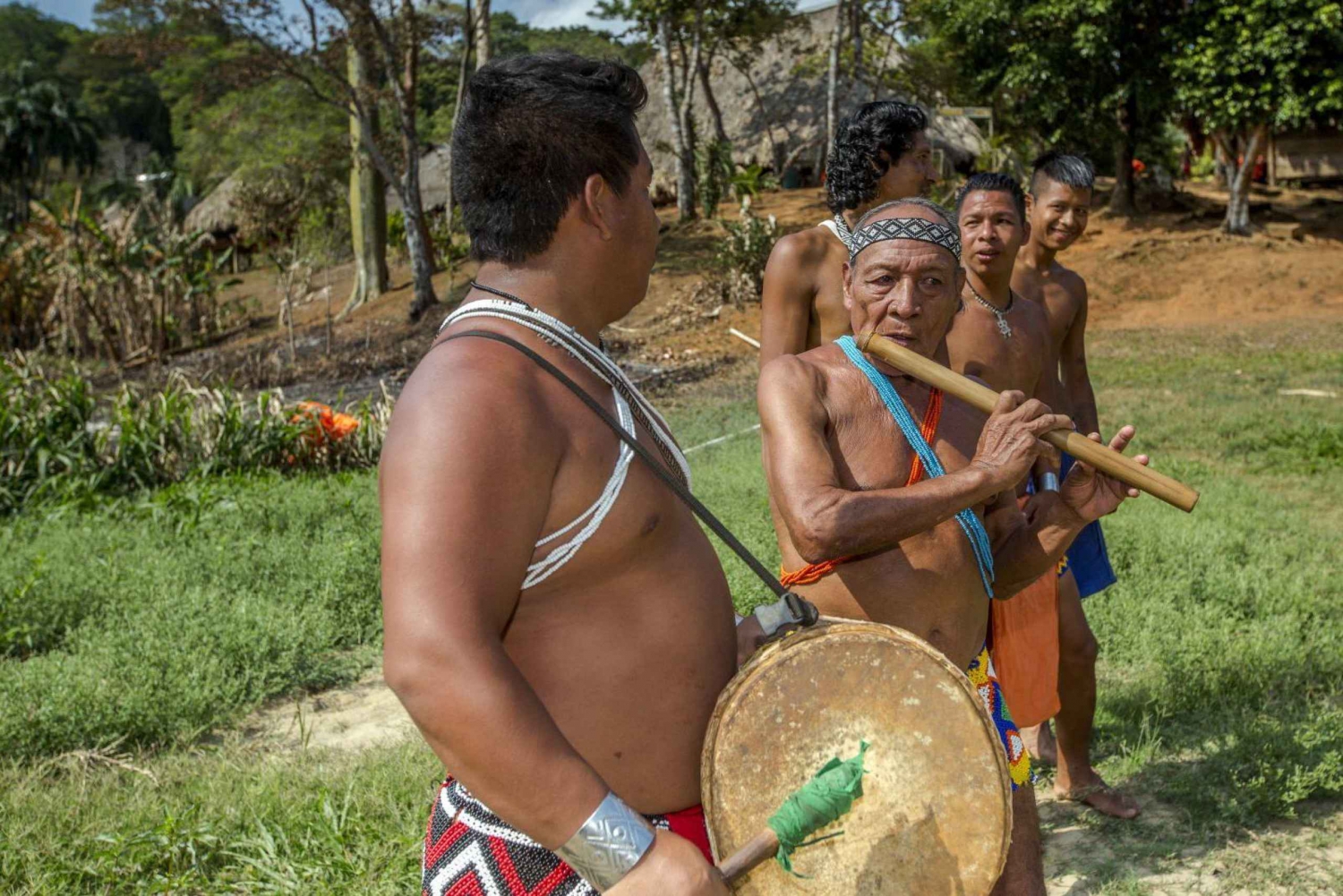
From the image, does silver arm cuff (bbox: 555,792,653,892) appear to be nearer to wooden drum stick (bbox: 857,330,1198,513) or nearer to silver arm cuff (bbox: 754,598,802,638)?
silver arm cuff (bbox: 754,598,802,638)

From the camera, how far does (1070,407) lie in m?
4.37

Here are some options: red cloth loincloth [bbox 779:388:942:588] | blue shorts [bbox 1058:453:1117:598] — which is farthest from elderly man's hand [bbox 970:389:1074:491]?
blue shorts [bbox 1058:453:1117:598]

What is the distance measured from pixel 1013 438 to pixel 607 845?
1246mm

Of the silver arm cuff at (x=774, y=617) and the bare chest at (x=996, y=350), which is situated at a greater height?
the bare chest at (x=996, y=350)

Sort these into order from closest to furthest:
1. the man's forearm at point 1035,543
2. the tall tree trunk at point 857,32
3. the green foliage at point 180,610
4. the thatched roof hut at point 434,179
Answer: the man's forearm at point 1035,543 < the green foliage at point 180,610 < the tall tree trunk at point 857,32 < the thatched roof hut at point 434,179

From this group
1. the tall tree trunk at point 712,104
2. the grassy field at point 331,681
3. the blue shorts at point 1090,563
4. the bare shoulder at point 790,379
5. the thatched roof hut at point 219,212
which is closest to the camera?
the bare shoulder at point 790,379

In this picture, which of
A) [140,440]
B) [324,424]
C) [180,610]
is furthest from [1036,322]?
[140,440]

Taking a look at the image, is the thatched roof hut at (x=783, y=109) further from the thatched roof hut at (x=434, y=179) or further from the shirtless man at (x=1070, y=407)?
the shirtless man at (x=1070, y=407)

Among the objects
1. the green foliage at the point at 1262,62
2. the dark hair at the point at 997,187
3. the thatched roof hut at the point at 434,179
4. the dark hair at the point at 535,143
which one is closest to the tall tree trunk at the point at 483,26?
the thatched roof hut at the point at 434,179

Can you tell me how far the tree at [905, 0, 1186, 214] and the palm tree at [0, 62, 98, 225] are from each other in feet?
144

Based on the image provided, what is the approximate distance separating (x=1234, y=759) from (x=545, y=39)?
144ft

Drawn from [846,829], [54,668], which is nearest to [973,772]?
[846,829]

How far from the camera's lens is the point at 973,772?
179 centimetres

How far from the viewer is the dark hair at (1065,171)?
168 inches
